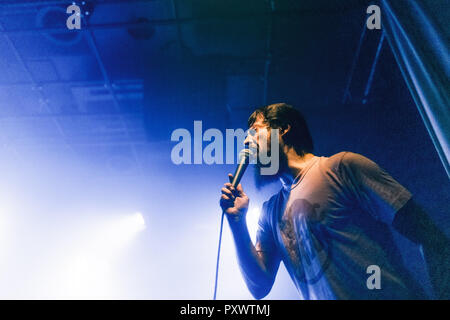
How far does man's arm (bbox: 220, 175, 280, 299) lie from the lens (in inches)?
43.3

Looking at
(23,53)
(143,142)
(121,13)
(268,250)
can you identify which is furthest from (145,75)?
(268,250)

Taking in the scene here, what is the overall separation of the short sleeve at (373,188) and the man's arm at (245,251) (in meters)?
0.46

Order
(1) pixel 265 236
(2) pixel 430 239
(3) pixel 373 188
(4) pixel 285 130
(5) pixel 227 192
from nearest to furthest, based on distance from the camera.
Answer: (2) pixel 430 239, (3) pixel 373 188, (5) pixel 227 192, (1) pixel 265 236, (4) pixel 285 130

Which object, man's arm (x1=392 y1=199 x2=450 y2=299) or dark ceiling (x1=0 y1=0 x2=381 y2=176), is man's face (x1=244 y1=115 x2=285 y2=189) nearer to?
man's arm (x1=392 y1=199 x2=450 y2=299)

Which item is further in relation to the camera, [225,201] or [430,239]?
[225,201]

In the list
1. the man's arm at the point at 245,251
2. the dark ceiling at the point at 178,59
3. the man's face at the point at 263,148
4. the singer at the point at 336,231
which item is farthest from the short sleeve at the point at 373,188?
the dark ceiling at the point at 178,59

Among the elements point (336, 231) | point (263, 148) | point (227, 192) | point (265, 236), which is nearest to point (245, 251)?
point (265, 236)

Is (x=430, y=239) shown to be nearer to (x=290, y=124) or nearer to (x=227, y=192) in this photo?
(x=227, y=192)

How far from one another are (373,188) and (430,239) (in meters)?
0.21

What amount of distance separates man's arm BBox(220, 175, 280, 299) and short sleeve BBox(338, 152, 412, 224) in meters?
0.46

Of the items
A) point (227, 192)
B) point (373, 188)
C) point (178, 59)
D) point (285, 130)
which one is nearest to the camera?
point (373, 188)

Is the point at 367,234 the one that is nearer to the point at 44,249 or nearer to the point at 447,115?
the point at 447,115

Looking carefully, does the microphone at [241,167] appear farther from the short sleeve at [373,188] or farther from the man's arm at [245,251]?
the short sleeve at [373,188]

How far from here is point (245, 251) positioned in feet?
3.67
